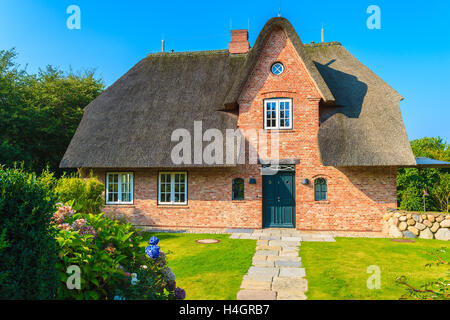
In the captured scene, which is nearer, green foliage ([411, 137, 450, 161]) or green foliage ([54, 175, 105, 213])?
green foliage ([54, 175, 105, 213])

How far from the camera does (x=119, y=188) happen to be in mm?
14828

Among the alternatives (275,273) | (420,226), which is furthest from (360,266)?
(420,226)

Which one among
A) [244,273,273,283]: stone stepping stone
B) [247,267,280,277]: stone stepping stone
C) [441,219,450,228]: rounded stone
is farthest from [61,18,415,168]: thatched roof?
[244,273,273,283]: stone stepping stone

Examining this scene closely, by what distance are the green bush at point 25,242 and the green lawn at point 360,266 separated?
4.41m

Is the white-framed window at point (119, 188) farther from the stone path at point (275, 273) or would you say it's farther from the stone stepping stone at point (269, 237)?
the stone path at point (275, 273)

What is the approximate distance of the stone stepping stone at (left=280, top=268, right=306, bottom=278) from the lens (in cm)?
685

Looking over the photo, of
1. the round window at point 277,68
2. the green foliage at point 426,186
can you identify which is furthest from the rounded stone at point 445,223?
the round window at point 277,68

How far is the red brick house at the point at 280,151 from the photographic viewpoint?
42.2 feet

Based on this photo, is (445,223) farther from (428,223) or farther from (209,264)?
(209,264)

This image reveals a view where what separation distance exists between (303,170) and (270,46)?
5.86 meters

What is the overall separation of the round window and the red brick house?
1.8 inches

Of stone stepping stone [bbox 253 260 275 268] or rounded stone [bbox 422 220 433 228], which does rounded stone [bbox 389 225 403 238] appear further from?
stone stepping stone [bbox 253 260 275 268]

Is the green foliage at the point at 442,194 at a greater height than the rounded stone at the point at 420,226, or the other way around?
the green foliage at the point at 442,194
